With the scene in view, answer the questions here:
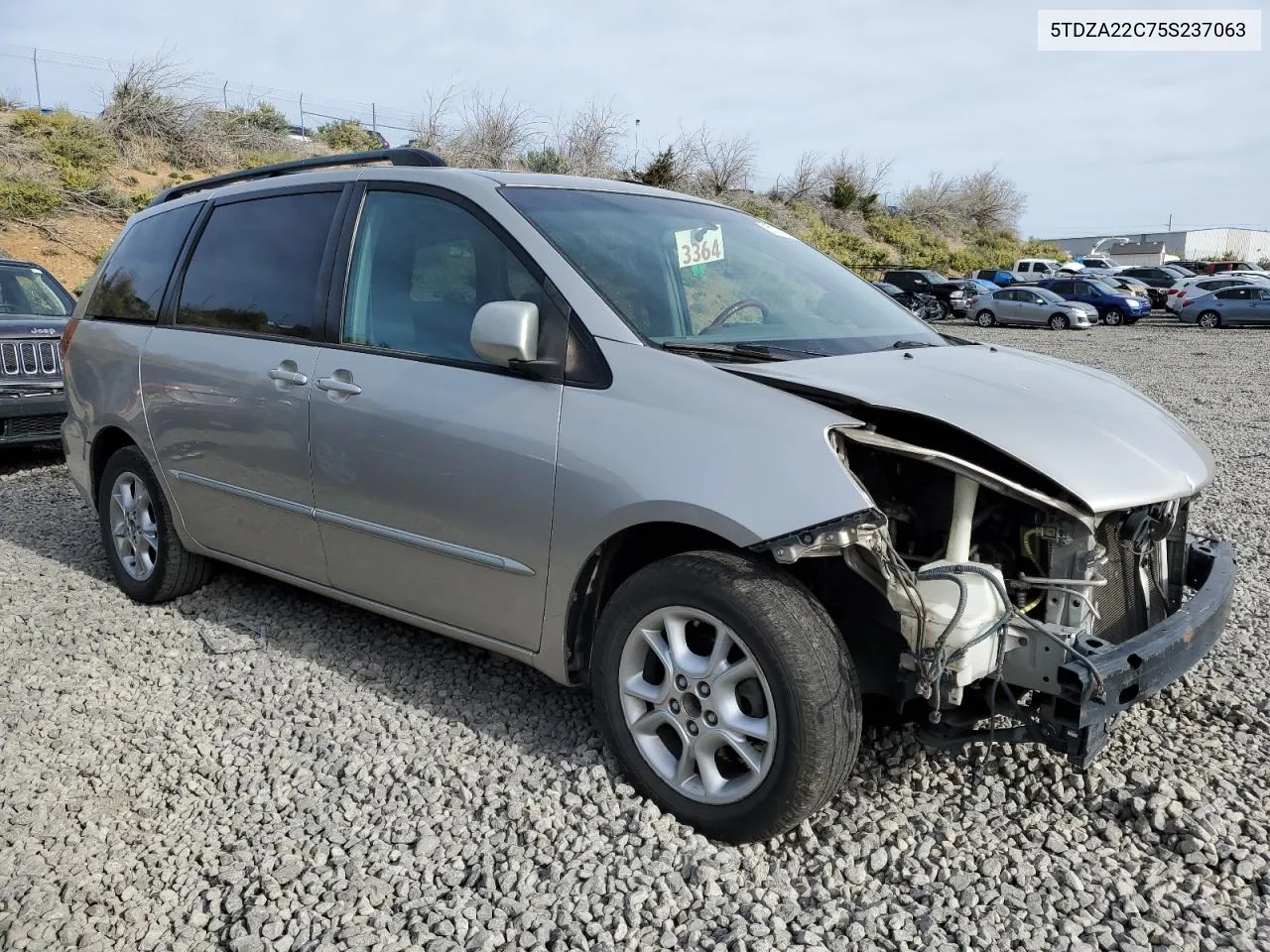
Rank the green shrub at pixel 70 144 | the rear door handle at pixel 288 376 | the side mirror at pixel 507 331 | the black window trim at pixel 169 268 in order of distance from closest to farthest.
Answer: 1. the side mirror at pixel 507 331
2. the rear door handle at pixel 288 376
3. the black window trim at pixel 169 268
4. the green shrub at pixel 70 144

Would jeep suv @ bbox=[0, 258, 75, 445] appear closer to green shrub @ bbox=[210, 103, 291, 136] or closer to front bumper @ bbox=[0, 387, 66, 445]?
front bumper @ bbox=[0, 387, 66, 445]

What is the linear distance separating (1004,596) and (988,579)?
2.2 inches

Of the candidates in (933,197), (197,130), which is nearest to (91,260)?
(197,130)

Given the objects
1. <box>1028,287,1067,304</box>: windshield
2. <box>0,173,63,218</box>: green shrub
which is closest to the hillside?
<box>0,173,63,218</box>: green shrub

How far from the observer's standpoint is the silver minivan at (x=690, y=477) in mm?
2611

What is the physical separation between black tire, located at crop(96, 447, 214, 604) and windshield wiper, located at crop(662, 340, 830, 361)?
9.07 feet

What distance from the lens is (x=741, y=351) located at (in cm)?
303

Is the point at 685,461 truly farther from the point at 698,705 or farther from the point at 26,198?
the point at 26,198

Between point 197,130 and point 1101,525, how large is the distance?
31898 millimetres

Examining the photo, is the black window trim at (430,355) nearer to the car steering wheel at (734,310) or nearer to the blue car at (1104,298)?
the car steering wheel at (734,310)

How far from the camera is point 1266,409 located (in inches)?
458

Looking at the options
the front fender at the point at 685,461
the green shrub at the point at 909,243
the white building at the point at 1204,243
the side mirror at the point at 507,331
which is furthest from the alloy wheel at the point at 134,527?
the white building at the point at 1204,243

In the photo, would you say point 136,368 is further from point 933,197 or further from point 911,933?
point 933,197

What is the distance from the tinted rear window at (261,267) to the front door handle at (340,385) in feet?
0.90
